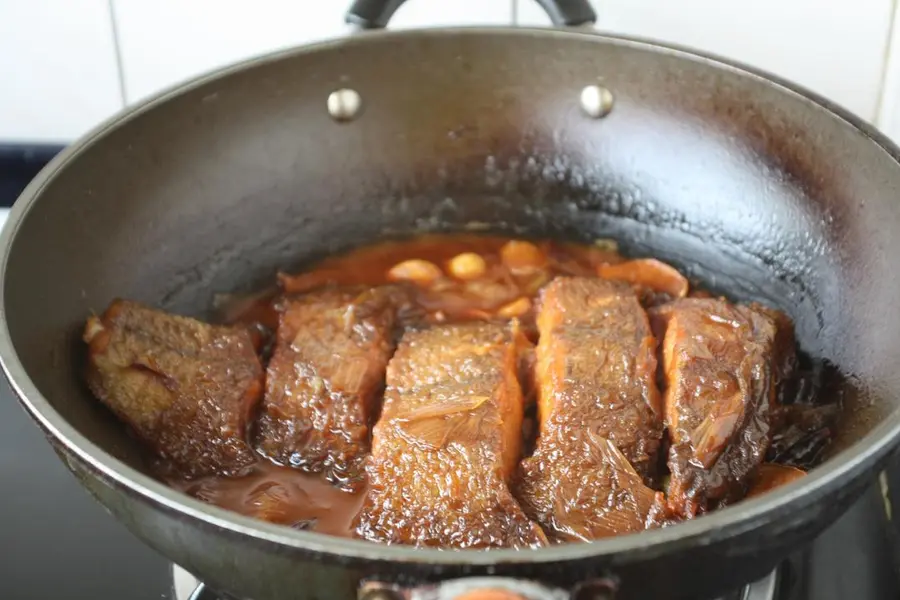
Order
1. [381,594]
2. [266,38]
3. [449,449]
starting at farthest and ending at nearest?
[266,38] < [449,449] < [381,594]

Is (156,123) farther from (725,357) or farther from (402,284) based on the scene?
(725,357)

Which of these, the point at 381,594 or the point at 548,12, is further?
the point at 548,12

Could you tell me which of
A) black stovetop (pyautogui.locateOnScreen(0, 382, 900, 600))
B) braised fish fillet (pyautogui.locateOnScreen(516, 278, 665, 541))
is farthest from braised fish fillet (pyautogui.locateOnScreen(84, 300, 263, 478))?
braised fish fillet (pyautogui.locateOnScreen(516, 278, 665, 541))

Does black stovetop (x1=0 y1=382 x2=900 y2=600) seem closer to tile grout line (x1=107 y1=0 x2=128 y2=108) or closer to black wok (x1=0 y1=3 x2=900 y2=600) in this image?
black wok (x1=0 y1=3 x2=900 y2=600)

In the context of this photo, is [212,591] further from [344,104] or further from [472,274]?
[344,104]

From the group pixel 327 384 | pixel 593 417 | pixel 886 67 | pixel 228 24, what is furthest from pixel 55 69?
pixel 886 67

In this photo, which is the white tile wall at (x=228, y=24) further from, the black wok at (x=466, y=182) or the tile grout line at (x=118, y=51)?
the black wok at (x=466, y=182)
